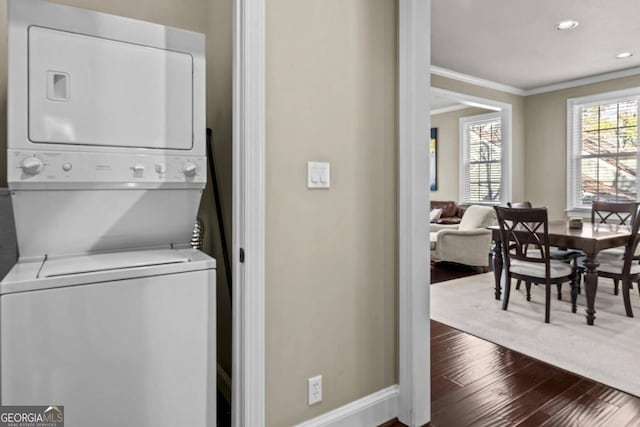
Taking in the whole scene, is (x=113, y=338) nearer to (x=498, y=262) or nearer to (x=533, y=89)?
(x=498, y=262)

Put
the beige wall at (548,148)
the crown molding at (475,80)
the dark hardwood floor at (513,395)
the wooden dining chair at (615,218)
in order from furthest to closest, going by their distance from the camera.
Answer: the beige wall at (548,148)
the crown molding at (475,80)
the wooden dining chair at (615,218)
the dark hardwood floor at (513,395)

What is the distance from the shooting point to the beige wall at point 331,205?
5.17 feet

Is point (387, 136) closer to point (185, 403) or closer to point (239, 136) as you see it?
point (239, 136)

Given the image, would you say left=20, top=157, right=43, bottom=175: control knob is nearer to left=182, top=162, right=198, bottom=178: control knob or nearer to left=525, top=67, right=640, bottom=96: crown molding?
left=182, top=162, right=198, bottom=178: control knob

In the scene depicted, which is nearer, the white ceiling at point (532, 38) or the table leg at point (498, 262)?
the white ceiling at point (532, 38)

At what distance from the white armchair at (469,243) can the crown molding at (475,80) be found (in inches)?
76.1

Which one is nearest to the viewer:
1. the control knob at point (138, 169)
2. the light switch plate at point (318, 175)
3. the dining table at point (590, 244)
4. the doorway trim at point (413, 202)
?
the control knob at point (138, 169)

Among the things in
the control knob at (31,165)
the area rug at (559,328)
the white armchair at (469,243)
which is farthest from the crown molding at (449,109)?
the control knob at (31,165)

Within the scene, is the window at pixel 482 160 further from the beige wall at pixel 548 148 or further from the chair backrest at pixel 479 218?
the chair backrest at pixel 479 218

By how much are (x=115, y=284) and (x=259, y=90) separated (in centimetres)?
84

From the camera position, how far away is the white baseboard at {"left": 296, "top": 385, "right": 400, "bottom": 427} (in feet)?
5.61

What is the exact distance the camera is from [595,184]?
596cm

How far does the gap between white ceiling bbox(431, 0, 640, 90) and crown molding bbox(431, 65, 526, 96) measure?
0.10m

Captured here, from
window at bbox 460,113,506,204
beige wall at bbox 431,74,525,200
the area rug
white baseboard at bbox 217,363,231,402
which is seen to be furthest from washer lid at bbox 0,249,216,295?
window at bbox 460,113,506,204
